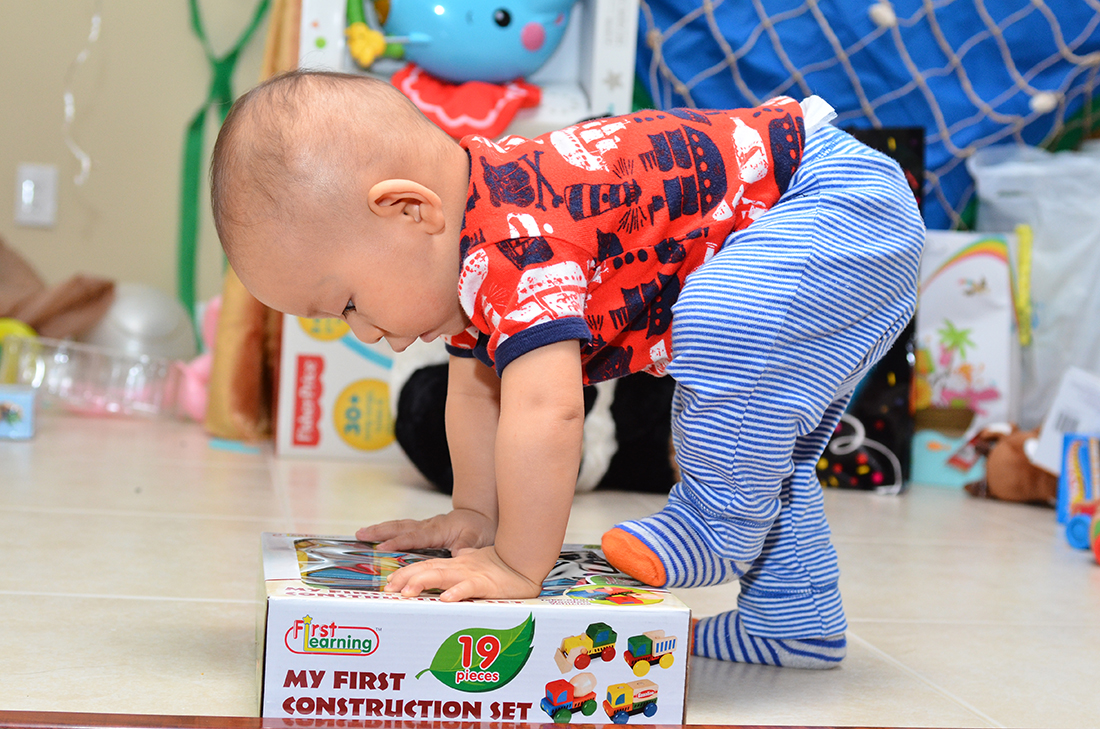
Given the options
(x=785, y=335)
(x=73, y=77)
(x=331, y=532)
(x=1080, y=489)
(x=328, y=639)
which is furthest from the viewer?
(x=73, y=77)

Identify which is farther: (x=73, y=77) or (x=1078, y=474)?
(x=73, y=77)

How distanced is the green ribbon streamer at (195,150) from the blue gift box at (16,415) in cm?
61

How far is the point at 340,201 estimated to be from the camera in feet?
1.98

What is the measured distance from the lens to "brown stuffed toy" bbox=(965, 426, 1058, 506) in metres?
1.53

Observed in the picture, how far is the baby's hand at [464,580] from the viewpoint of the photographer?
1.87ft

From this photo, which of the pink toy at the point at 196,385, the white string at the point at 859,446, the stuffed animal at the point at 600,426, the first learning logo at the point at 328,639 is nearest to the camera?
the first learning logo at the point at 328,639

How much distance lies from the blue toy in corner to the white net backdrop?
31cm

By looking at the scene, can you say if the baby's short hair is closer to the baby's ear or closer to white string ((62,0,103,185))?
the baby's ear

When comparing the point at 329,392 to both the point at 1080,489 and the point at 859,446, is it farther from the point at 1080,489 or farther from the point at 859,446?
the point at 1080,489

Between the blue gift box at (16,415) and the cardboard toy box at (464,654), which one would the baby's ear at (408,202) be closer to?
the cardboard toy box at (464,654)

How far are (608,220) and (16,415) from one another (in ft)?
3.71

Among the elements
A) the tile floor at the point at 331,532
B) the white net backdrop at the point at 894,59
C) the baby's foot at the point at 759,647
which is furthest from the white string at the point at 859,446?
the baby's foot at the point at 759,647

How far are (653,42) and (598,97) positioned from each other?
26cm

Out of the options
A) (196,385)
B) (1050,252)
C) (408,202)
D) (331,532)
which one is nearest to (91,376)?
(196,385)
